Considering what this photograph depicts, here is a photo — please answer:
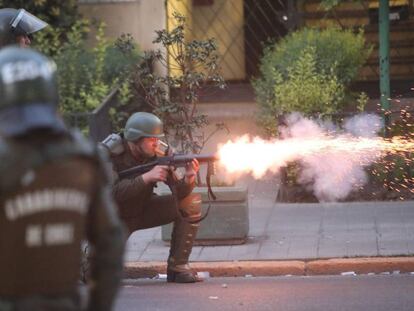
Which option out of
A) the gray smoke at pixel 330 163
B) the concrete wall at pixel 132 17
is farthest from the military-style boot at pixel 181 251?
the concrete wall at pixel 132 17

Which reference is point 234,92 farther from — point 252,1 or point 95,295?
point 95,295

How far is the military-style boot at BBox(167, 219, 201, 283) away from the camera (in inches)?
343

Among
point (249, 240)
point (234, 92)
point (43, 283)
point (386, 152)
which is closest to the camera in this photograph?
point (43, 283)

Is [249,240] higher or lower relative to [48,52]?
lower

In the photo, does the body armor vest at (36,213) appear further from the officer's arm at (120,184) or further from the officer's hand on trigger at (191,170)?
the officer's arm at (120,184)

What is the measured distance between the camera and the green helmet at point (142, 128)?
8.26 metres

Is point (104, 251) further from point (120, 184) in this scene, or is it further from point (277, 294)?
point (277, 294)

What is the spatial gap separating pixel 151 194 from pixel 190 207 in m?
0.34

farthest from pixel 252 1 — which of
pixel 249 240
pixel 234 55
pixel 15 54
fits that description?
pixel 15 54

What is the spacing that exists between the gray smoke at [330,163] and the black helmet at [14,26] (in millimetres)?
3614

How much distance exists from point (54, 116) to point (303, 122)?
8.63m

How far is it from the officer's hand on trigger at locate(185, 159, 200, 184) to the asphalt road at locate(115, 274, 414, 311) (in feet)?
2.87

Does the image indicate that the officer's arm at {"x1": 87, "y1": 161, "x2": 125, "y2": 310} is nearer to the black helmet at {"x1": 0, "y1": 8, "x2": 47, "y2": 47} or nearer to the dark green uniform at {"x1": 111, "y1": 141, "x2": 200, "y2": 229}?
the dark green uniform at {"x1": 111, "y1": 141, "x2": 200, "y2": 229}

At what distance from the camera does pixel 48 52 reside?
47.4 ft
